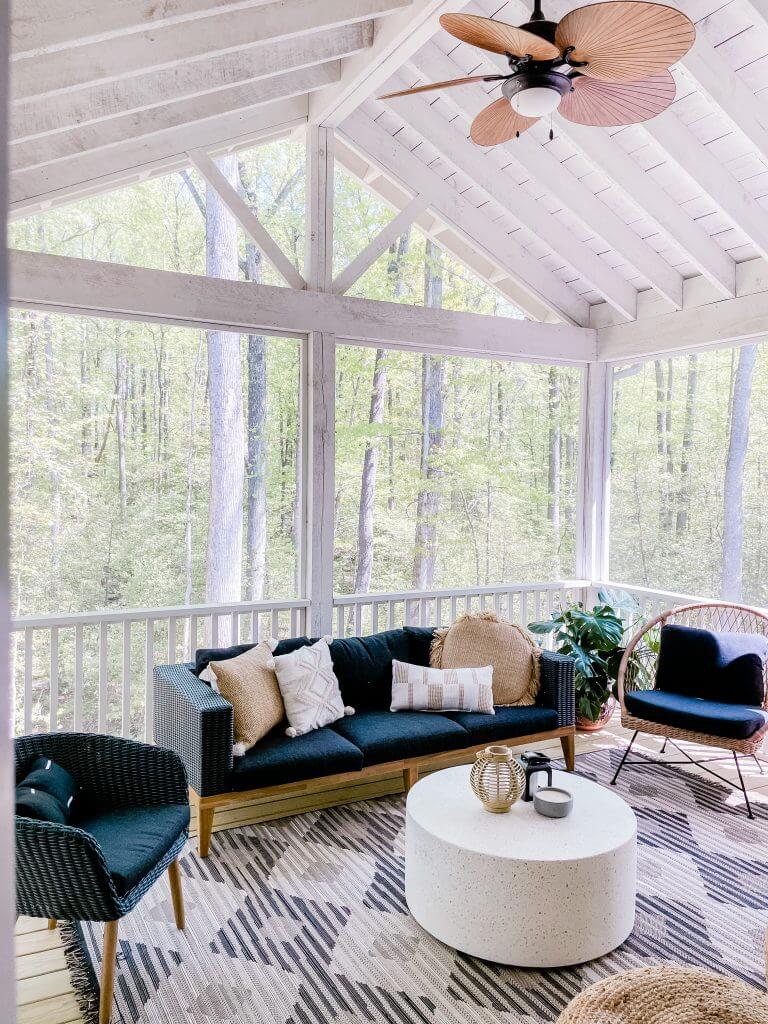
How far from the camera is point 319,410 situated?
14.7 feet

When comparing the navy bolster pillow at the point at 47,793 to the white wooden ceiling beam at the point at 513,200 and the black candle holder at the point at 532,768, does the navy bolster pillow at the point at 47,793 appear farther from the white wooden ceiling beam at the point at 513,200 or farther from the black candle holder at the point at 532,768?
the white wooden ceiling beam at the point at 513,200

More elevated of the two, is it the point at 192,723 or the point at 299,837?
the point at 192,723

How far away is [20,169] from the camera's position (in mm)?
3574

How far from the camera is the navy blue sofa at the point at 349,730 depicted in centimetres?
314

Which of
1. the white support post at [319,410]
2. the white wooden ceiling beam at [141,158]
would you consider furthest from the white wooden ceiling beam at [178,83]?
the white support post at [319,410]

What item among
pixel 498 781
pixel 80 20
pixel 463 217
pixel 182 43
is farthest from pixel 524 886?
Result: pixel 463 217

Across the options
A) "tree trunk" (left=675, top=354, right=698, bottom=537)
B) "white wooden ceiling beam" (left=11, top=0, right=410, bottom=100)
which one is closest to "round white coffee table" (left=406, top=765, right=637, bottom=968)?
"white wooden ceiling beam" (left=11, top=0, right=410, bottom=100)

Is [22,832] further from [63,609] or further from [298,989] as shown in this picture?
[63,609]

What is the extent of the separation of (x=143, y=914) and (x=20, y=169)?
10.8 feet

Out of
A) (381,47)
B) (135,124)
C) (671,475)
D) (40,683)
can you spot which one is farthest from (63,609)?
(671,475)

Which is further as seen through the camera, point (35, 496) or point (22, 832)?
point (35, 496)

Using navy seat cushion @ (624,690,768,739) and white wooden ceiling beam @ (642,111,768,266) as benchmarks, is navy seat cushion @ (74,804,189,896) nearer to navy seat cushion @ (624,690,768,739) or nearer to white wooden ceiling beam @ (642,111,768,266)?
navy seat cushion @ (624,690,768,739)

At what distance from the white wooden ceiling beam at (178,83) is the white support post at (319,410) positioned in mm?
926

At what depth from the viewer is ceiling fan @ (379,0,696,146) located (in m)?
1.99
